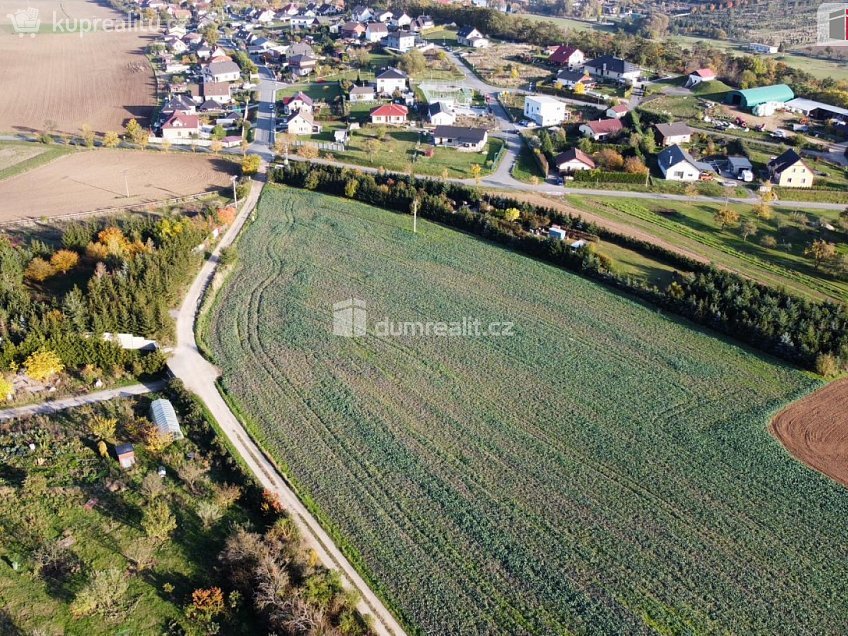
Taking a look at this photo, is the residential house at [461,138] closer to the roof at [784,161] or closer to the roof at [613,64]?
the roof at [784,161]

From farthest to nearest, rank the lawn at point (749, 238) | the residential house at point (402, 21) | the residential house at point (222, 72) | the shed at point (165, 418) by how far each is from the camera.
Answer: the residential house at point (402, 21), the residential house at point (222, 72), the lawn at point (749, 238), the shed at point (165, 418)

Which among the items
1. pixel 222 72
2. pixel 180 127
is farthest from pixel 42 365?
pixel 222 72

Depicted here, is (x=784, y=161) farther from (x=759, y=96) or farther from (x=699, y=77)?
(x=699, y=77)

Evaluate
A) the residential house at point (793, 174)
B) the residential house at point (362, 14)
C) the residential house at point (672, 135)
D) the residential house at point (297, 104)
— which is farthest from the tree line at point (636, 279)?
the residential house at point (362, 14)

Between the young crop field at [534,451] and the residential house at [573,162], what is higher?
the residential house at [573,162]

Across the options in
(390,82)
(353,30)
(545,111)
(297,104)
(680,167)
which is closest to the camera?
(680,167)

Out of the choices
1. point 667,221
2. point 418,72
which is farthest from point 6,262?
point 418,72

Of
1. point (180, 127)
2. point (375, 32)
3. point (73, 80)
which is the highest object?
point (375, 32)

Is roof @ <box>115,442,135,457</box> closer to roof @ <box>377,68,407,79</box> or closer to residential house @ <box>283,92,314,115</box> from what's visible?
residential house @ <box>283,92,314,115</box>
